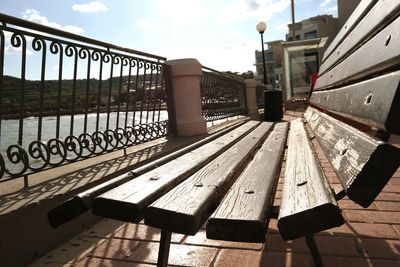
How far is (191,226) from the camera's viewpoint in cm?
97

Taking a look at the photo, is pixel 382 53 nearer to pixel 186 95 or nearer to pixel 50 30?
pixel 50 30

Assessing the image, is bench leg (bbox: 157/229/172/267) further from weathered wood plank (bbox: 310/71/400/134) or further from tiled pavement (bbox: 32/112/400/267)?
weathered wood plank (bbox: 310/71/400/134)

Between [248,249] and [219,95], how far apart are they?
6.80 meters

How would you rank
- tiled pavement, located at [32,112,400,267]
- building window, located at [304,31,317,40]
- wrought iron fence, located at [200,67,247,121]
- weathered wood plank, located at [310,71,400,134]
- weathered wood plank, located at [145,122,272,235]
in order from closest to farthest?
Result: 1. weathered wood plank, located at [310,71,400,134]
2. weathered wood plank, located at [145,122,272,235]
3. tiled pavement, located at [32,112,400,267]
4. wrought iron fence, located at [200,67,247,121]
5. building window, located at [304,31,317,40]

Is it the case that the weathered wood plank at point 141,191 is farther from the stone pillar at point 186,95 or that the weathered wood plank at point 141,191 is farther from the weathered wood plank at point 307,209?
the stone pillar at point 186,95

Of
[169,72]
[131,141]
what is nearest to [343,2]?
[169,72]

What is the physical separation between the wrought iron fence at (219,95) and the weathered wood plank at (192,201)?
5.36 metres

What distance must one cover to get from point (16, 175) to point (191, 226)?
5.82 ft

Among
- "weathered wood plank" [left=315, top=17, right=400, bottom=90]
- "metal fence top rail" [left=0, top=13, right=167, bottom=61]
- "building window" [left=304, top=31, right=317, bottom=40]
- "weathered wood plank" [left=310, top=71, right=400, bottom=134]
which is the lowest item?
"weathered wood plank" [left=310, top=71, right=400, bottom=134]

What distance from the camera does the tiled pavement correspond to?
1811 mm

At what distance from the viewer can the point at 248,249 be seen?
197cm

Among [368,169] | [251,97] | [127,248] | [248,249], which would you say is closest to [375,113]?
[368,169]

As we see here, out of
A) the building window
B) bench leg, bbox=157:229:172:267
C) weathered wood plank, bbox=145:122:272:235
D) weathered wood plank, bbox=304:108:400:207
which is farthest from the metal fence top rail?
the building window

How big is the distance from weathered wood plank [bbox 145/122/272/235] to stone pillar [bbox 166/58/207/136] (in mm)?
3743
